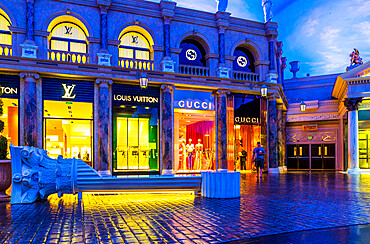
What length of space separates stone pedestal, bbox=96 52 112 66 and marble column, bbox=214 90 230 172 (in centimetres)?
674

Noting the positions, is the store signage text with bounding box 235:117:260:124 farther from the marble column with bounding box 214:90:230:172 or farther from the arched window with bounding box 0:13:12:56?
the arched window with bounding box 0:13:12:56

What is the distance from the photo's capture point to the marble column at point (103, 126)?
57.3 feet

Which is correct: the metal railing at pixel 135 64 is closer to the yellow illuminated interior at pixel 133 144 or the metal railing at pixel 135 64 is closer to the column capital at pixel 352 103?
the yellow illuminated interior at pixel 133 144

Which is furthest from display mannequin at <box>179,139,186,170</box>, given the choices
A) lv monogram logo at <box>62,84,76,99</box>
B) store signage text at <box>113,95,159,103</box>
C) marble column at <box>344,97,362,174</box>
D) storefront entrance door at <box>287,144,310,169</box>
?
storefront entrance door at <box>287,144,310,169</box>

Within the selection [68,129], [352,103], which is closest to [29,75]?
[68,129]

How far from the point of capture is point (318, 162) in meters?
26.9

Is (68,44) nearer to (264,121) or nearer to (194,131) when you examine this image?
(194,131)

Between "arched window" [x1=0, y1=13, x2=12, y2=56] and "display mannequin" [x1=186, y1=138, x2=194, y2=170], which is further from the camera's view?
"display mannequin" [x1=186, y1=138, x2=194, y2=170]

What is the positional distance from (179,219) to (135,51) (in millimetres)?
14343

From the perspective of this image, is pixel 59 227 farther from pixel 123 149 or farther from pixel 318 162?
pixel 318 162

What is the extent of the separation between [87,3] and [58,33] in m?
2.24

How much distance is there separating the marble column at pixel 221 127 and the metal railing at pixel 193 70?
1.45m

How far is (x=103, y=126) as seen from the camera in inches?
692

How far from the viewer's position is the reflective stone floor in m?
5.38
